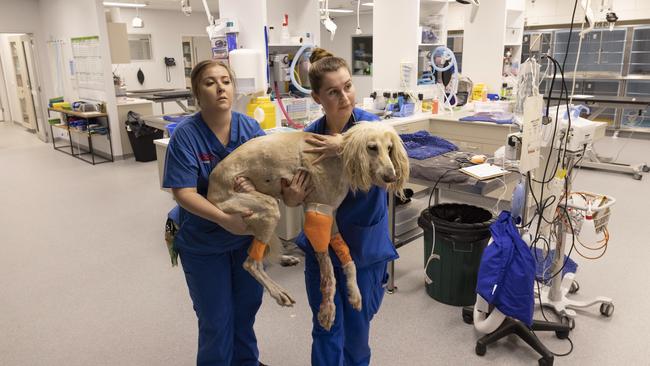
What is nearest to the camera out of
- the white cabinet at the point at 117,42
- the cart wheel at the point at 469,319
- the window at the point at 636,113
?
the cart wheel at the point at 469,319

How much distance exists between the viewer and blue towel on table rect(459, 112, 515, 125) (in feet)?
13.5

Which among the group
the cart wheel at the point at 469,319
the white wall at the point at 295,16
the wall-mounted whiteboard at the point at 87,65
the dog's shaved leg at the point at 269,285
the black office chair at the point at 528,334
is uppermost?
the white wall at the point at 295,16

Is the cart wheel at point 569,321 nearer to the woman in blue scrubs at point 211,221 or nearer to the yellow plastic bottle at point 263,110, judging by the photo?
the woman in blue scrubs at point 211,221

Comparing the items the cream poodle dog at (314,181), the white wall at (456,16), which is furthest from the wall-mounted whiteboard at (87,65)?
the white wall at (456,16)

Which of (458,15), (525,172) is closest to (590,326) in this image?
(525,172)

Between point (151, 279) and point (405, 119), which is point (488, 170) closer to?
point (405, 119)

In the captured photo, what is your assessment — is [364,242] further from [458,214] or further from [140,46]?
[140,46]

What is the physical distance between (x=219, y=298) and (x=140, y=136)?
5.30 meters

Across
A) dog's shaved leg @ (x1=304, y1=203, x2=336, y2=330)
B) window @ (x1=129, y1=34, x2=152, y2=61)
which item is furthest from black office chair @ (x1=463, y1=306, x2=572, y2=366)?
window @ (x1=129, y1=34, x2=152, y2=61)

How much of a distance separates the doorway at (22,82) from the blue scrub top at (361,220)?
8.18m

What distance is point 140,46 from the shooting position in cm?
1036

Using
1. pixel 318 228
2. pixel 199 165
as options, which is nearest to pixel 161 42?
pixel 199 165

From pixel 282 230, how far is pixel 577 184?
3502 millimetres

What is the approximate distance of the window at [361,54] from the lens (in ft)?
39.1
